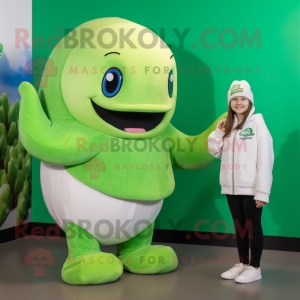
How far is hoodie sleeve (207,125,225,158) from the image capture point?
8.25 feet

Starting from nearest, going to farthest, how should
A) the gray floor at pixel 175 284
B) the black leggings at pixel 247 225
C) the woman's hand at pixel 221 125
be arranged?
the gray floor at pixel 175 284 → the black leggings at pixel 247 225 → the woman's hand at pixel 221 125

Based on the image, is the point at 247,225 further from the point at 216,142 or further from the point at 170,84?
the point at 170,84

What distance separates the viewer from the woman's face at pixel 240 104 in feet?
7.98

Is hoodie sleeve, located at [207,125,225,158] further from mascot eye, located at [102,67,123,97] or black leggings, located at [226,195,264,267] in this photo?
mascot eye, located at [102,67,123,97]

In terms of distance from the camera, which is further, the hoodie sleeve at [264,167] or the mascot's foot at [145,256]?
the mascot's foot at [145,256]

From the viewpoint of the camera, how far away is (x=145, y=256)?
2541mm

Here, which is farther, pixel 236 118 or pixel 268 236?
pixel 268 236

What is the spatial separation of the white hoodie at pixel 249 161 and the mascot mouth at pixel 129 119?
471 mm

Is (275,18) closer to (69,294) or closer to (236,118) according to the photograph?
(236,118)

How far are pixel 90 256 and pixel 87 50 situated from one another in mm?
1150

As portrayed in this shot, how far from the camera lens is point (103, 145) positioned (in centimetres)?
238

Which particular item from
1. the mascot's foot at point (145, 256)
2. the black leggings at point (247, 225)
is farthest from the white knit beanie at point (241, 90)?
the mascot's foot at point (145, 256)

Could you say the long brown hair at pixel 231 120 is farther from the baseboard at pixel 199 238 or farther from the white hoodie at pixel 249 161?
the baseboard at pixel 199 238

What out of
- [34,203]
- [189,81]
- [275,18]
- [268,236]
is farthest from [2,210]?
[275,18]
